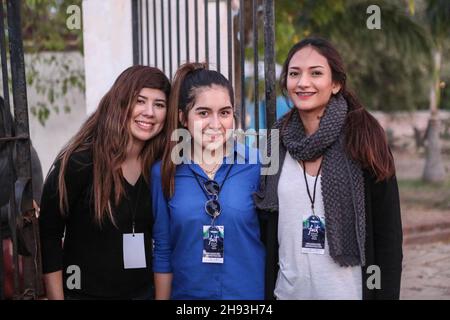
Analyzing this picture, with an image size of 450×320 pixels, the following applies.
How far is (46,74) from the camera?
8.10 m

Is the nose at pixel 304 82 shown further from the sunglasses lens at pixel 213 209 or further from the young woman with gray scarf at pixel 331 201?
the sunglasses lens at pixel 213 209

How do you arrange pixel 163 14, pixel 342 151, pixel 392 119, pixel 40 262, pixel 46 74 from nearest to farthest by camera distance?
pixel 342 151, pixel 40 262, pixel 163 14, pixel 46 74, pixel 392 119

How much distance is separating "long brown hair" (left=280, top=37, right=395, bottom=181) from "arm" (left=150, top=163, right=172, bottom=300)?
2.55ft

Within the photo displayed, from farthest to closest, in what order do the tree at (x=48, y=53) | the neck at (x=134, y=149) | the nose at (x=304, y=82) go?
the tree at (x=48, y=53) < the neck at (x=134, y=149) < the nose at (x=304, y=82)

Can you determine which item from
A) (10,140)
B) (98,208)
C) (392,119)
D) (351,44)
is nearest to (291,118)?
(98,208)

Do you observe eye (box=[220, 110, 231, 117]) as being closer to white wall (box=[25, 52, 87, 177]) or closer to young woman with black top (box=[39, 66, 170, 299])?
young woman with black top (box=[39, 66, 170, 299])

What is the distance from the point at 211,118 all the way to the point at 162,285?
29.0 inches

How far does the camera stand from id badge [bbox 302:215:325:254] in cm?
252

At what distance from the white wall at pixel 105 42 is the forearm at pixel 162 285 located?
210cm

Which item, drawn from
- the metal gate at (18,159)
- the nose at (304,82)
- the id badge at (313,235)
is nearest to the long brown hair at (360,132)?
the nose at (304,82)

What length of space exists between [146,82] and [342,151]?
2.78 feet

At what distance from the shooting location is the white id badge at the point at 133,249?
2.73 m

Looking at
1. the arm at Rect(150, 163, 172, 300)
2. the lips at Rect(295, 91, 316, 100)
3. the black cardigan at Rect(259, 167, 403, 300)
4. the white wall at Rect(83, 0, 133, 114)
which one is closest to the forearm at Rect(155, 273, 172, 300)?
the arm at Rect(150, 163, 172, 300)
